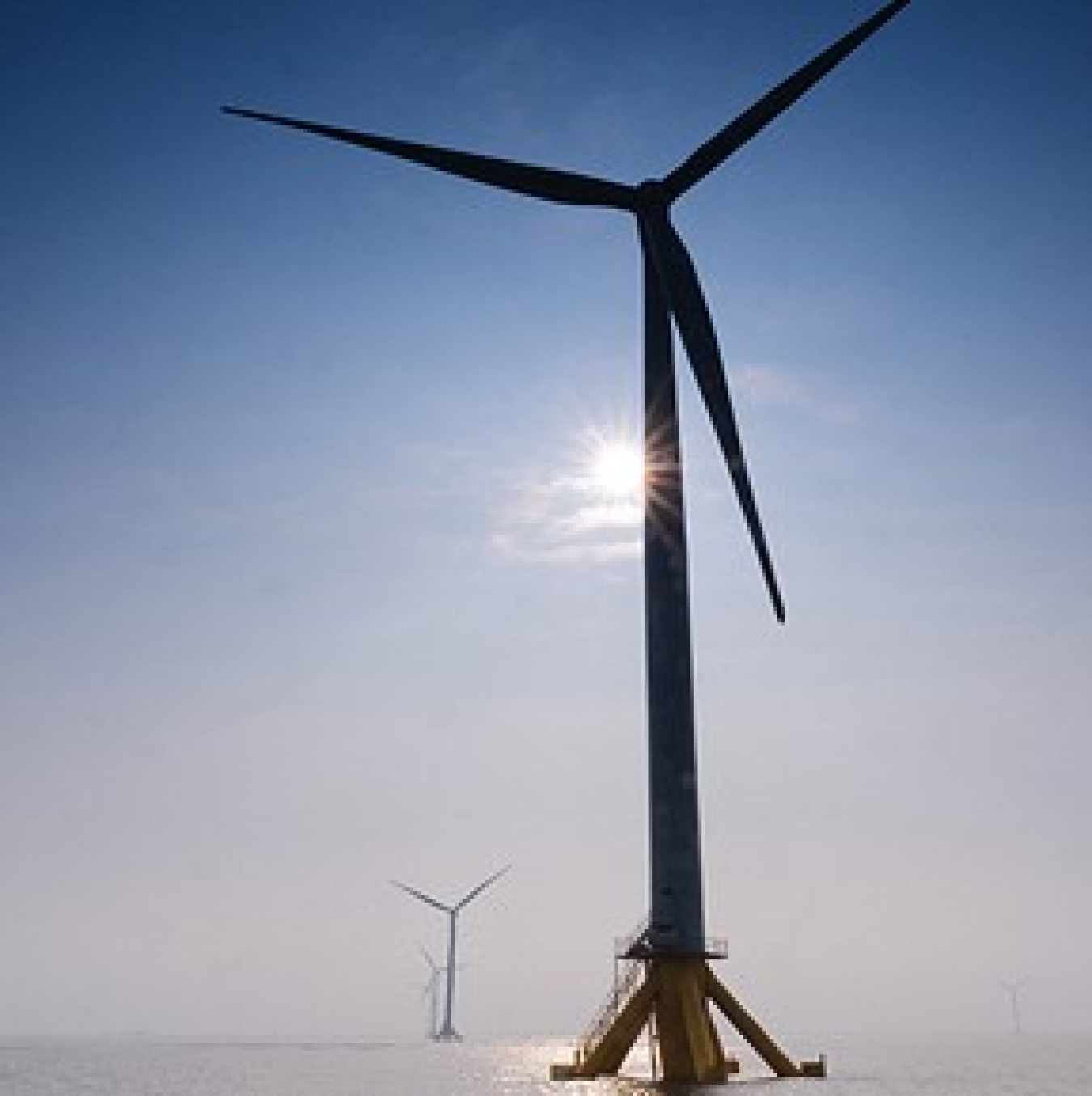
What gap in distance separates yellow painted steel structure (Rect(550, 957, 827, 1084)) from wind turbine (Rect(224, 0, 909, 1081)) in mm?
56

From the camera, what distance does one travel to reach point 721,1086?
44.7 metres

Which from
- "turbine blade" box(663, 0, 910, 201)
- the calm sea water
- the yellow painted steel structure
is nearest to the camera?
the yellow painted steel structure

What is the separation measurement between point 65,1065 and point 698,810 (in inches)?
7243

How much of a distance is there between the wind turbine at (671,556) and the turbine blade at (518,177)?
0.06 metres

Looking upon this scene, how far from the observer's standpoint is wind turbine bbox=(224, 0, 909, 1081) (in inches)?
1834

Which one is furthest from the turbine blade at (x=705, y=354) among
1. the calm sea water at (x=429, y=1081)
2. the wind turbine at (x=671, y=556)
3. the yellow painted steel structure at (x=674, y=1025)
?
the calm sea water at (x=429, y=1081)

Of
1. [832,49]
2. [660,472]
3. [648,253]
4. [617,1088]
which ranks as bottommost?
[617,1088]

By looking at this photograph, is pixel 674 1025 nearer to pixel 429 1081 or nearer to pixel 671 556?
pixel 671 556

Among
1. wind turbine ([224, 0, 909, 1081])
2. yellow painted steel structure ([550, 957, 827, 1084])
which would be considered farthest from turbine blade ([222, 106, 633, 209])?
yellow painted steel structure ([550, 957, 827, 1084])

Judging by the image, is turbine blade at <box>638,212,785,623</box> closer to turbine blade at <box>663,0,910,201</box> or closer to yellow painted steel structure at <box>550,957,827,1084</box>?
turbine blade at <box>663,0,910,201</box>

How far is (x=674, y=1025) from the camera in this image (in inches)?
1807

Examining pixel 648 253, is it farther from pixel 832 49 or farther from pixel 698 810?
pixel 698 810

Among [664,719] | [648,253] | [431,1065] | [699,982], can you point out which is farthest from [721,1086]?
[431,1065]

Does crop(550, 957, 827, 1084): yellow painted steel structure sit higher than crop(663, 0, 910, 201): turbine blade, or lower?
lower
